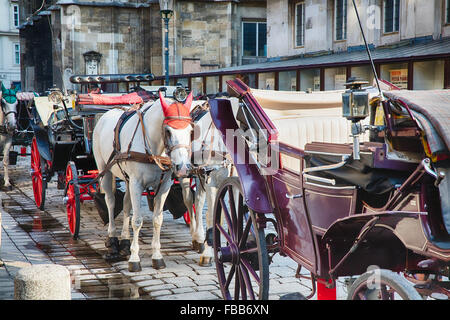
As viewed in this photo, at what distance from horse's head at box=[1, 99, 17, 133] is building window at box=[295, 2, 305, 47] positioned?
12.0 meters

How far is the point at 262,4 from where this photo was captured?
3189cm

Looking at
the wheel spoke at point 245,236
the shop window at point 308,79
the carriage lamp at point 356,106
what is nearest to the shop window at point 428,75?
the shop window at point 308,79

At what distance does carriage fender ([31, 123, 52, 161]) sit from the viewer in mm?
10641

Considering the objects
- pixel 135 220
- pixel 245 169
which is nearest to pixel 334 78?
pixel 135 220

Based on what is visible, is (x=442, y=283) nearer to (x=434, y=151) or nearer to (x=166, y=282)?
(x=434, y=151)

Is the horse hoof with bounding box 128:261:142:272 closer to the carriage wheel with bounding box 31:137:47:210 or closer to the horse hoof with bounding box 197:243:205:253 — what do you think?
the horse hoof with bounding box 197:243:205:253

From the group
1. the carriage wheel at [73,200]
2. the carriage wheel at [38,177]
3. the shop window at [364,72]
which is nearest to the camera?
the carriage wheel at [73,200]

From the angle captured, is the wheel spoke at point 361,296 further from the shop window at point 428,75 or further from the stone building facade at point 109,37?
the stone building facade at point 109,37

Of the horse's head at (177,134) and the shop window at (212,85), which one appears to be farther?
the shop window at (212,85)

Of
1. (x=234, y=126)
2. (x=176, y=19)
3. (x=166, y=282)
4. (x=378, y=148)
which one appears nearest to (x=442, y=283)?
(x=378, y=148)

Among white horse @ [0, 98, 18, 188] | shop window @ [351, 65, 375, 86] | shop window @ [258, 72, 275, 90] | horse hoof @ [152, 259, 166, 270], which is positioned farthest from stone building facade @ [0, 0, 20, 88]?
horse hoof @ [152, 259, 166, 270]

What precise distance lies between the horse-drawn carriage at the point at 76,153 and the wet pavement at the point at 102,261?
0.34 m

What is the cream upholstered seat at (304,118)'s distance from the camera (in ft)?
16.7

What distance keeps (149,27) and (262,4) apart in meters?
6.36
